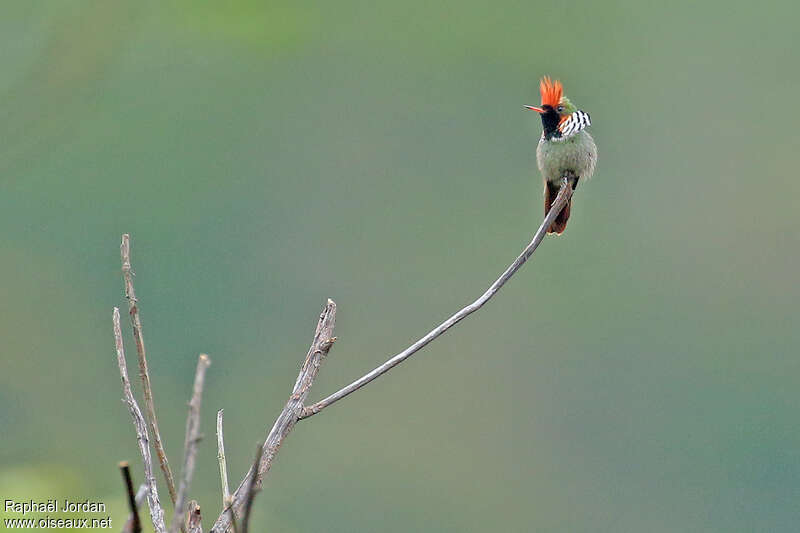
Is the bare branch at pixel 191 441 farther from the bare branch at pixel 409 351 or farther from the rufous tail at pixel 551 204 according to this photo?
the rufous tail at pixel 551 204

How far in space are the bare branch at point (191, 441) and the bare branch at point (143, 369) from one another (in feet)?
0.86

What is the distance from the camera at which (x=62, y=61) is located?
15.4 feet

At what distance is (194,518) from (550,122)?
10.5 feet

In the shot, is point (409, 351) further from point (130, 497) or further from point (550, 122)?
point (550, 122)

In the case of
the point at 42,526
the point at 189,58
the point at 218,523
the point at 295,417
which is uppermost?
the point at 189,58

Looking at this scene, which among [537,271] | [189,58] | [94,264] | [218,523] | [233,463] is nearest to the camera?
[218,523]

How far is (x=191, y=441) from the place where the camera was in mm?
1334

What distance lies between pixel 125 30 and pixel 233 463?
7682mm

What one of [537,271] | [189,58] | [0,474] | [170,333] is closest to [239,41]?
[189,58]

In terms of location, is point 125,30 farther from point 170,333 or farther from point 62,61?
point 170,333

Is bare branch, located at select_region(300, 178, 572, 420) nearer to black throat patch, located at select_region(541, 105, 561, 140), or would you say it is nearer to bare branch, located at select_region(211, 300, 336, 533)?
bare branch, located at select_region(211, 300, 336, 533)

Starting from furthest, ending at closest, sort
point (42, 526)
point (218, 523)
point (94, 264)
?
point (94, 264) < point (42, 526) < point (218, 523)

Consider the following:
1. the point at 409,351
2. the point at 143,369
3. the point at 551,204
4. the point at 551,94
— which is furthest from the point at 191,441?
the point at 551,94

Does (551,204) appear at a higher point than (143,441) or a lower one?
higher
